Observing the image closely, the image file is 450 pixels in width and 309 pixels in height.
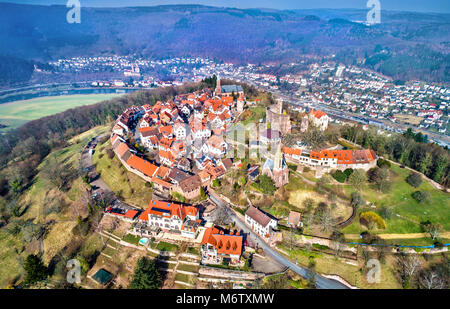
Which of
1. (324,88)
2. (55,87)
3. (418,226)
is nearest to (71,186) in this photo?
(418,226)

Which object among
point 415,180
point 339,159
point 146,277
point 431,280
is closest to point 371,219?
point 431,280

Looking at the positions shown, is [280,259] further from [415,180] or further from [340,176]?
[415,180]

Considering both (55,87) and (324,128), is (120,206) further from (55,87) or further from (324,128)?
(55,87)

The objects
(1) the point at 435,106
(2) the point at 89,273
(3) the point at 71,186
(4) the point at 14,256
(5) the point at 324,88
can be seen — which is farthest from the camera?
Answer: (5) the point at 324,88

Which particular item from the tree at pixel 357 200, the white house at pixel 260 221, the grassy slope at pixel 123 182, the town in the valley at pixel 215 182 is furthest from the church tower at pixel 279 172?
the grassy slope at pixel 123 182

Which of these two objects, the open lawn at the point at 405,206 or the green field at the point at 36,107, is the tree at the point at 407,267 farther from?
the green field at the point at 36,107

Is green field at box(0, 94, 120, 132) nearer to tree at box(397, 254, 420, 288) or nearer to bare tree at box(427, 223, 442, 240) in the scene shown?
tree at box(397, 254, 420, 288)
